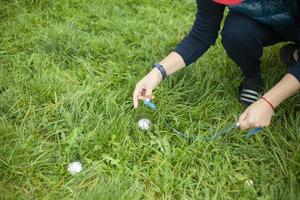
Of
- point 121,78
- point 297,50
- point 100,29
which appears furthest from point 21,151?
point 297,50

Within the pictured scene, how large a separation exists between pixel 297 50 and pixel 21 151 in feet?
5.00

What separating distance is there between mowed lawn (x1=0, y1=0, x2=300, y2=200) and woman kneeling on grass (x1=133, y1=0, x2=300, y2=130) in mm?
315

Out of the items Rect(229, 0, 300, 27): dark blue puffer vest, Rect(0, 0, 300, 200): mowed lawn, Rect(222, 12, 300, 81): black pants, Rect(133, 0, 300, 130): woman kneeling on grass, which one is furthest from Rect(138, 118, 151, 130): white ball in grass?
Rect(229, 0, 300, 27): dark blue puffer vest

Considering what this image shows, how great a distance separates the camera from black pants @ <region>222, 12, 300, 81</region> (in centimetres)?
222

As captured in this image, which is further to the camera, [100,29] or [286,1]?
[100,29]

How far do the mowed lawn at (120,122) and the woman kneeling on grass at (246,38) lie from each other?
1.03ft

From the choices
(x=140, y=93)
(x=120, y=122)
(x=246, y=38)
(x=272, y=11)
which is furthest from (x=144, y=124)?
(x=272, y=11)

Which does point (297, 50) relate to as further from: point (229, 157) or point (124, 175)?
point (124, 175)

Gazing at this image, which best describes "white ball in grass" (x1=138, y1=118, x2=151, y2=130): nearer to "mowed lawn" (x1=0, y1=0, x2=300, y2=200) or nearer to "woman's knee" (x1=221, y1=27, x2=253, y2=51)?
"mowed lawn" (x1=0, y1=0, x2=300, y2=200)

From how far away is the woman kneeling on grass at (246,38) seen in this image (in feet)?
6.38

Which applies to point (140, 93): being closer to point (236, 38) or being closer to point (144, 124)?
point (144, 124)

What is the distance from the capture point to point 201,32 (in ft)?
7.22

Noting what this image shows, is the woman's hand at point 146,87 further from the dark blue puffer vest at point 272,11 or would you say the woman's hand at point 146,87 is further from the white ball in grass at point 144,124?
the dark blue puffer vest at point 272,11

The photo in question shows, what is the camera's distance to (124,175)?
84.0 inches
